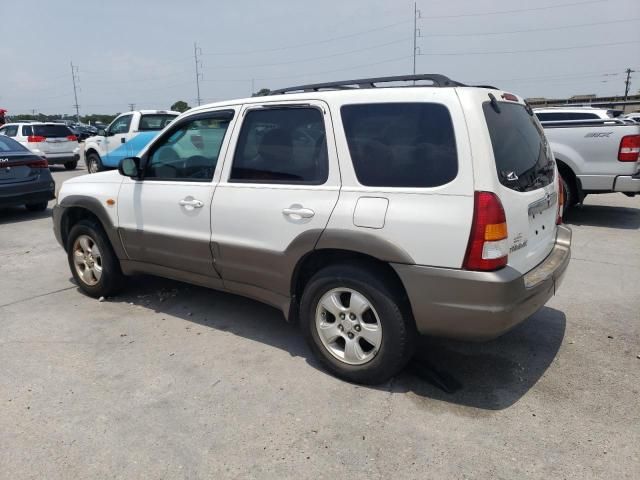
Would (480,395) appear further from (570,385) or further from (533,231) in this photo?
(533,231)

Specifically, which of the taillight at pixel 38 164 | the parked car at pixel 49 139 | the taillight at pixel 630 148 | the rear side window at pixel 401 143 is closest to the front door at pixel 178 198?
the rear side window at pixel 401 143

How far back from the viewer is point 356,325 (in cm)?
324

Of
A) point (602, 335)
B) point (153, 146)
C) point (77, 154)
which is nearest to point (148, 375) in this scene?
point (153, 146)


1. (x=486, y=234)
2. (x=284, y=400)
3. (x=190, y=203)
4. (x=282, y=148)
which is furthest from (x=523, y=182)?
(x=190, y=203)

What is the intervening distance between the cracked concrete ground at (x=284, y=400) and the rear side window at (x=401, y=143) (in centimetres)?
133

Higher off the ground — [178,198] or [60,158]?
[178,198]

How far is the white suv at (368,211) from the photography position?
2805 mm

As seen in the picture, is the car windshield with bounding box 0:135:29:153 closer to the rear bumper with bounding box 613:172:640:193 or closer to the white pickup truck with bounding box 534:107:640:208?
the white pickup truck with bounding box 534:107:640:208

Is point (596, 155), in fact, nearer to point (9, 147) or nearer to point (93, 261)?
point (93, 261)

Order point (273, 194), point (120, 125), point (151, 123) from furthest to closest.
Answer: point (120, 125) → point (151, 123) → point (273, 194)

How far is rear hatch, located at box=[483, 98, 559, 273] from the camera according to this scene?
113 inches

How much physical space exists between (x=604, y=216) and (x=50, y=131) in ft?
57.3

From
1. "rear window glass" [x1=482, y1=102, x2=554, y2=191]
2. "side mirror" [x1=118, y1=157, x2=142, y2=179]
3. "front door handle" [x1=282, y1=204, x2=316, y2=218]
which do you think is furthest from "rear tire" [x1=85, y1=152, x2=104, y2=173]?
"rear window glass" [x1=482, y1=102, x2=554, y2=191]

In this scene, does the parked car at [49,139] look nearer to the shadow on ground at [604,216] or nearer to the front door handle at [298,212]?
the shadow on ground at [604,216]
